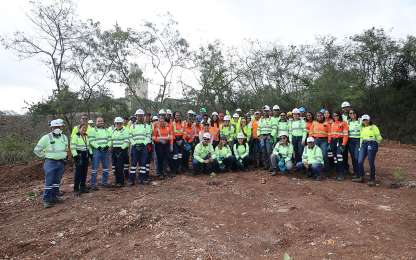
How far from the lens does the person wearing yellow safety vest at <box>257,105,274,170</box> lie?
11.0 metres

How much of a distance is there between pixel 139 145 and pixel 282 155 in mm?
3970

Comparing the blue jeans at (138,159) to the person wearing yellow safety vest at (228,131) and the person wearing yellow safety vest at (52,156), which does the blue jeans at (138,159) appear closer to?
the person wearing yellow safety vest at (52,156)

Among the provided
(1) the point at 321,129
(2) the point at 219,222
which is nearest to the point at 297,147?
(1) the point at 321,129

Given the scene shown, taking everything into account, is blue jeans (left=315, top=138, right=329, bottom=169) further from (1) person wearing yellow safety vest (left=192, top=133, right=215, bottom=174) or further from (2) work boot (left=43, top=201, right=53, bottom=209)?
(2) work boot (left=43, top=201, right=53, bottom=209)

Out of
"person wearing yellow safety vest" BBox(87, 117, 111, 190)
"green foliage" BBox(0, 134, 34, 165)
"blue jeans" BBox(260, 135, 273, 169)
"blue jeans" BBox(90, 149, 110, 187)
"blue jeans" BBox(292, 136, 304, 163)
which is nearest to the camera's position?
"person wearing yellow safety vest" BBox(87, 117, 111, 190)

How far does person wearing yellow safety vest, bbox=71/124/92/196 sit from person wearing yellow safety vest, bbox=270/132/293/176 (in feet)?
16.4

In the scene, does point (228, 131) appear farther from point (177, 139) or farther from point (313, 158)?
point (313, 158)

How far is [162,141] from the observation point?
34.1ft

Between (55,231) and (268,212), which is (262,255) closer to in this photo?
(268,212)

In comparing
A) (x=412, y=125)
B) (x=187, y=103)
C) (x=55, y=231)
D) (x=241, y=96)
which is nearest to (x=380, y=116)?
(x=412, y=125)

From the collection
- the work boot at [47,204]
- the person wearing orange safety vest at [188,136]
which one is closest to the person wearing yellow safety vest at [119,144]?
the work boot at [47,204]

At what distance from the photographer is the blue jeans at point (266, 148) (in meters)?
11.0

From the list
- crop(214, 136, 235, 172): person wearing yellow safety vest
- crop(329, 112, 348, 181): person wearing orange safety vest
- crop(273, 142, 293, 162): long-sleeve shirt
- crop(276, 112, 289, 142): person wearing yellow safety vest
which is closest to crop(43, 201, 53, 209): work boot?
crop(214, 136, 235, 172): person wearing yellow safety vest

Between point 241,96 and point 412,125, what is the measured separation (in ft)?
36.2
